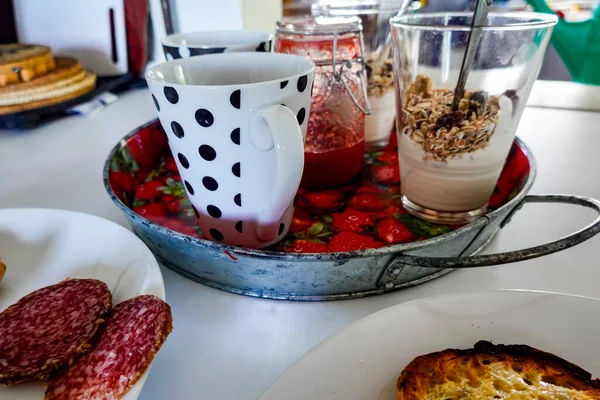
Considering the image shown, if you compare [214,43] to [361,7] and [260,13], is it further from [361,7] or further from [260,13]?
[260,13]

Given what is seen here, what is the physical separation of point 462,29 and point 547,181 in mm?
222

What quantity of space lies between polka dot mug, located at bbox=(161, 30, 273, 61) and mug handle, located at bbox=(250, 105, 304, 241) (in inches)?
6.4

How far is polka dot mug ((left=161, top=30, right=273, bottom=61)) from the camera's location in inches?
17.0

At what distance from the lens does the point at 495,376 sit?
0.78ft

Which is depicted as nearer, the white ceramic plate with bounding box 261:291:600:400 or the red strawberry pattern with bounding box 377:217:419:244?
the white ceramic plate with bounding box 261:291:600:400

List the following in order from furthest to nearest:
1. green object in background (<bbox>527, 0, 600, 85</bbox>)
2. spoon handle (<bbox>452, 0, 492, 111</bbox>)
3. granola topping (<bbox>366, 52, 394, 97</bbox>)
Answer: green object in background (<bbox>527, 0, 600, 85</bbox>), granola topping (<bbox>366, 52, 394, 97</bbox>), spoon handle (<bbox>452, 0, 492, 111</bbox>)

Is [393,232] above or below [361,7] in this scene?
below

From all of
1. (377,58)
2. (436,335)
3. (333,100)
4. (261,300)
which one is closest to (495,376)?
(436,335)

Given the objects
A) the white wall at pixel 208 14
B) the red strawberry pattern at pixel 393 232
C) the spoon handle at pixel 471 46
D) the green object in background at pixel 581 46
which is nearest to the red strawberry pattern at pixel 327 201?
the red strawberry pattern at pixel 393 232

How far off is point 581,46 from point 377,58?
508 mm

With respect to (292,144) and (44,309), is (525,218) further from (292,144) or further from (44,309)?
(44,309)

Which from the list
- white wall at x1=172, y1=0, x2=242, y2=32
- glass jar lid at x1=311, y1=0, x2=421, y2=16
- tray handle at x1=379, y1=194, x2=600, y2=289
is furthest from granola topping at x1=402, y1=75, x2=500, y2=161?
white wall at x1=172, y1=0, x2=242, y2=32

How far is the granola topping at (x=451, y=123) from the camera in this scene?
371 mm

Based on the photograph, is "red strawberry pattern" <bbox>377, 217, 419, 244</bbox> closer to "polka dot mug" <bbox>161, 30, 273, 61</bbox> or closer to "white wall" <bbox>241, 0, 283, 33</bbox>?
"polka dot mug" <bbox>161, 30, 273, 61</bbox>
